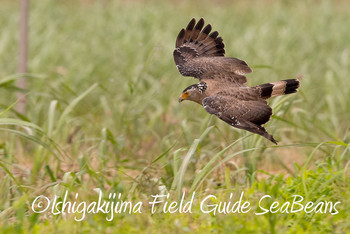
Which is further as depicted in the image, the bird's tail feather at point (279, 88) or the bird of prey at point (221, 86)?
the bird's tail feather at point (279, 88)

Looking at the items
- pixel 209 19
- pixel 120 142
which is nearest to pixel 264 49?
pixel 209 19

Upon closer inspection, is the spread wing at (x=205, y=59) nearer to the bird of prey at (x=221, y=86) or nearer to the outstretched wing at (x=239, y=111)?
the bird of prey at (x=221, y=86)

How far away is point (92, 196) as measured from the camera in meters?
3.39

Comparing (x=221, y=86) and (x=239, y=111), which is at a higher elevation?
(x=221, y=86)

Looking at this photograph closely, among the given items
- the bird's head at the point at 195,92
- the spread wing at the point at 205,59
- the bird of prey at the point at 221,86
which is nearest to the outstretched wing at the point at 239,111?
the bird of prey at the point at 221,86

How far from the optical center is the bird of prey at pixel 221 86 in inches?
133

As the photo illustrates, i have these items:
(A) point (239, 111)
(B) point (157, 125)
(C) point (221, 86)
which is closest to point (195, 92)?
(C) point (221, 86)

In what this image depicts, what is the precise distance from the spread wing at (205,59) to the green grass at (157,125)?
29cm

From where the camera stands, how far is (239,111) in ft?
Result: 11.2

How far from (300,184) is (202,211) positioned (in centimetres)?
68

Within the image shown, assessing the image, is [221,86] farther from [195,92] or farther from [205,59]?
[205,59]

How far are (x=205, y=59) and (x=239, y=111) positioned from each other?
84cm

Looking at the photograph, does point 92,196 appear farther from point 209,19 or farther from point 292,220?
point 209,19

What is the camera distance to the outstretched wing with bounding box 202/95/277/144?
3.32 m
